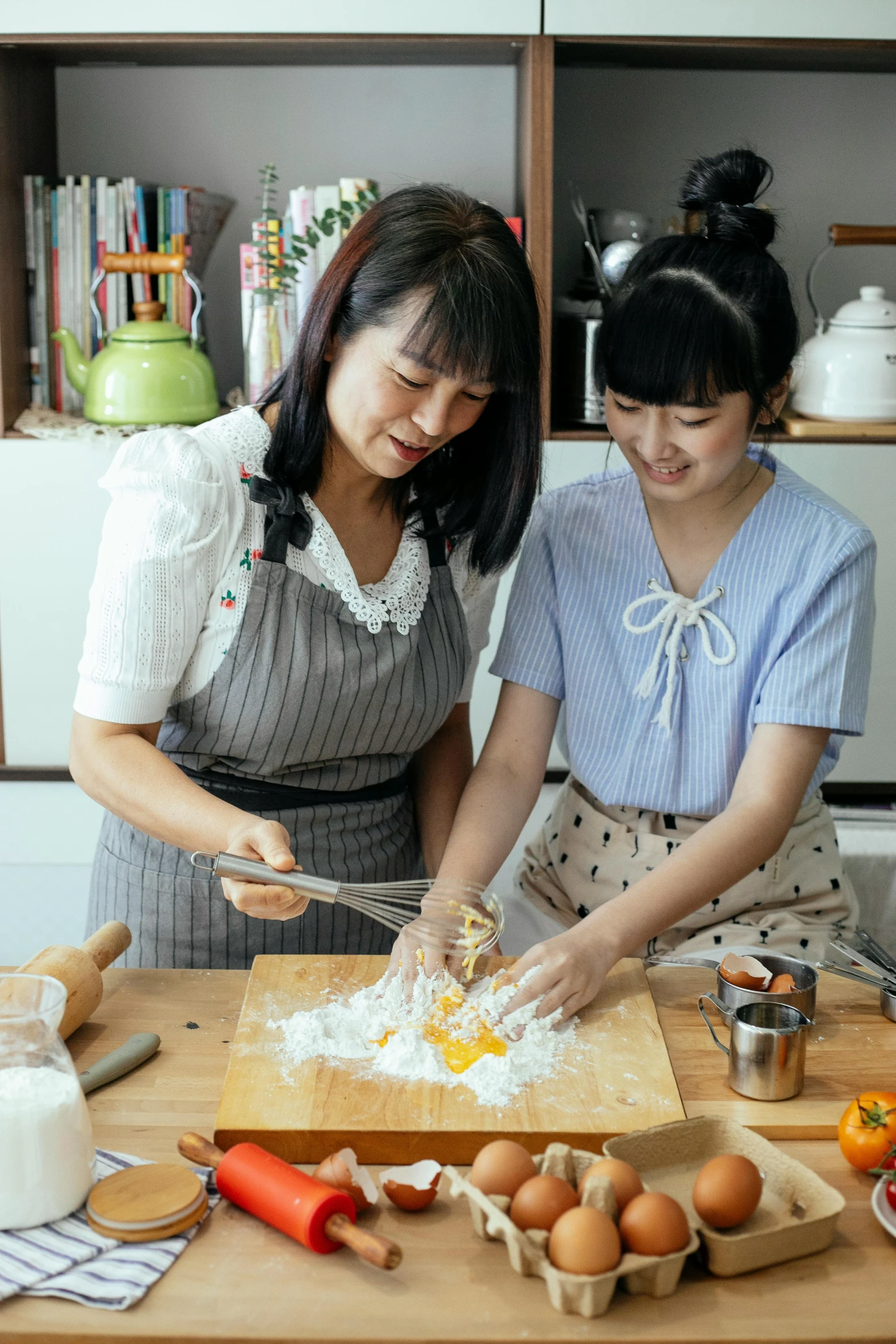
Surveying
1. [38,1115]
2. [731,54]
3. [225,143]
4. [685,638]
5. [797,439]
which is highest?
[731,54]

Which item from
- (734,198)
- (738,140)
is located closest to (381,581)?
(734,198)

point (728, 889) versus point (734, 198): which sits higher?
point (734, 198)

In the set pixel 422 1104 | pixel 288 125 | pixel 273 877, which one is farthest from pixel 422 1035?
pixel 288 125

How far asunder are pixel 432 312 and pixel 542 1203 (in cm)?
82

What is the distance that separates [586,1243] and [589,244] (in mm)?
1991

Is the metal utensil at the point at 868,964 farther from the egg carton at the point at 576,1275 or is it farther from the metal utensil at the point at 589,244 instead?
the metal utensil at the point at 589,244

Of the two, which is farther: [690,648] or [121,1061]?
[690,648]

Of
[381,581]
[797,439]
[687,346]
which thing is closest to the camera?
[687,346]

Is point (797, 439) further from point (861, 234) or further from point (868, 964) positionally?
point (868, 964)

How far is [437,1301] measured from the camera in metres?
0.84

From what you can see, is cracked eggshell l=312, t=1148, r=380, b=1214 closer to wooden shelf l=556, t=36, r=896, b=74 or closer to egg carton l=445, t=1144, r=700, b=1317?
egg carton l=445, t=1144, r=700, b=1317

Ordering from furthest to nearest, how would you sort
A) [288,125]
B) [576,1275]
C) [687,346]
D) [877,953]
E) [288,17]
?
[288,125]
[288,17]
[687,346]
[877,953]
[576,1275]

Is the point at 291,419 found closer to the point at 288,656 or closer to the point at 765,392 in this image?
the point at 288,656

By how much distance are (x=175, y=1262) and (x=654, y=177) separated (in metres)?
2.46
